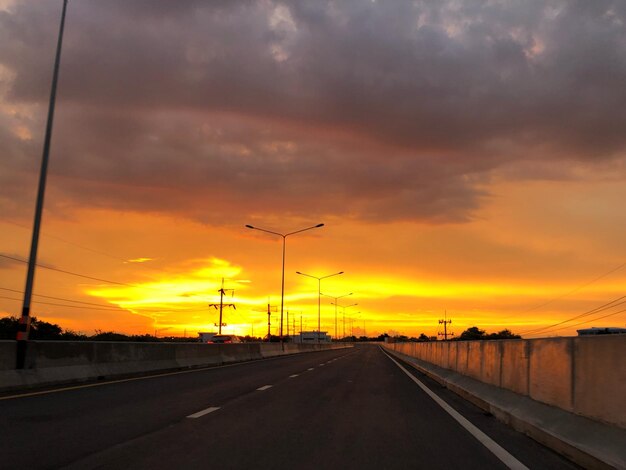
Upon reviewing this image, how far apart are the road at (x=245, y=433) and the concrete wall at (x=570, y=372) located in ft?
2.44

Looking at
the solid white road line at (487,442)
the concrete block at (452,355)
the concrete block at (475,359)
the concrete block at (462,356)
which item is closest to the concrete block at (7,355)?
the solid white road line at (487,442)

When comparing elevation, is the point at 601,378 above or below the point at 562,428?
above

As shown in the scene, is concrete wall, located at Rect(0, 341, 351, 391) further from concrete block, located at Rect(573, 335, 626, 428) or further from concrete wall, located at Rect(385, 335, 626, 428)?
concrete block, located at Rect(573, 335, 626, 428)

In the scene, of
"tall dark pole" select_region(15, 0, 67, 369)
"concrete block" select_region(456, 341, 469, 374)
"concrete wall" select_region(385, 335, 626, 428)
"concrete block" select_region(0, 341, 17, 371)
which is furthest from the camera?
"concrete block" select_region(456, 341, 469, 374)

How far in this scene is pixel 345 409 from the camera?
11.7 meters

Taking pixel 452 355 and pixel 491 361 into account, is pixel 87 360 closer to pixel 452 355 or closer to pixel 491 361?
pixel 491 361

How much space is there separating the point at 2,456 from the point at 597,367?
6.89 m

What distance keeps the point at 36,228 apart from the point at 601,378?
14187mm

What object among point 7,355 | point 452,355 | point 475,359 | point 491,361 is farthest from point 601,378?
point 452,355

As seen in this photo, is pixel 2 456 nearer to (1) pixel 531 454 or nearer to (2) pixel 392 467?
(2) pixel 392 467

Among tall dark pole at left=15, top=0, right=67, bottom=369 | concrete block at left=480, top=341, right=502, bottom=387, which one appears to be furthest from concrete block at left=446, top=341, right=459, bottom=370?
tall dark pole at left=15, top=0, right=67, bottom=369

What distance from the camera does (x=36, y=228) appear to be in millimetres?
15945

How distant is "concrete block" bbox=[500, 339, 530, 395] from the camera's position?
9859mm

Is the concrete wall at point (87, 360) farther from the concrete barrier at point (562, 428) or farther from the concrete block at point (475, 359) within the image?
the concrete block at point (475, 359)
